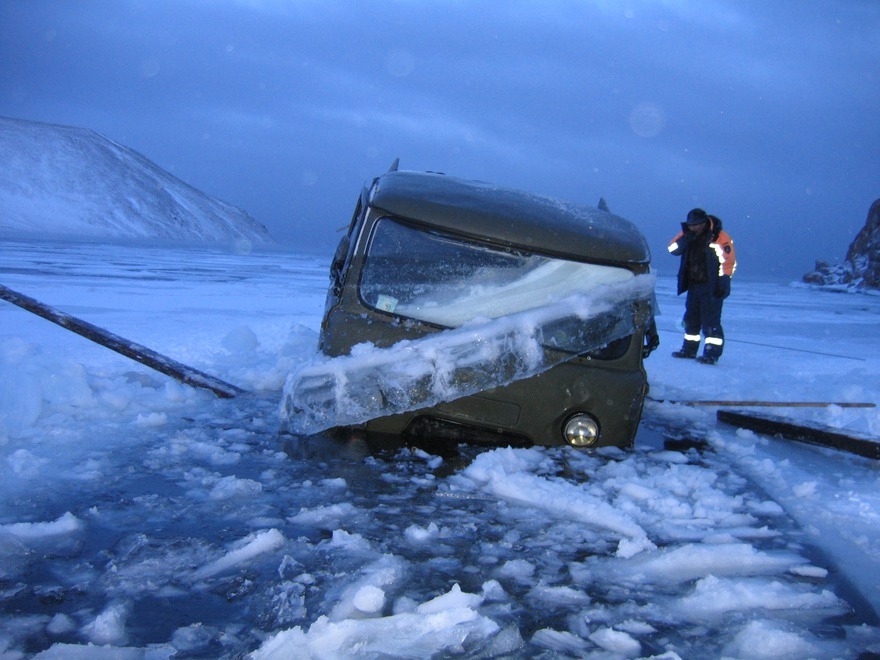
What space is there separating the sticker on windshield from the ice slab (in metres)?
0.33

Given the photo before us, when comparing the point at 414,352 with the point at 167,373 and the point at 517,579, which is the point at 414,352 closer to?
the point at 517,579

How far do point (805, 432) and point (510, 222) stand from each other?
9.28 ft

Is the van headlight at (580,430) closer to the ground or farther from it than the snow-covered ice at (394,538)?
farther from it

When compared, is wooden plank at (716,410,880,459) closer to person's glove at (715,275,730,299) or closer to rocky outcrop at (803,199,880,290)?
person's glove at (715,275,730,299)

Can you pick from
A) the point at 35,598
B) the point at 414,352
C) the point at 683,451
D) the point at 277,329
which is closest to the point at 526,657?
the point at 35,598

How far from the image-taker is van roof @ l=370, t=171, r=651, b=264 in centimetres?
433

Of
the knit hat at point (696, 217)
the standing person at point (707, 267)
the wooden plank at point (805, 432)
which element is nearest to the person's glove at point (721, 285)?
the standing person at point (707, 267)

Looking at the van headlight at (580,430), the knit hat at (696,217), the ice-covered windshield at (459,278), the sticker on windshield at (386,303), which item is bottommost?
the van headlight at (580,430)

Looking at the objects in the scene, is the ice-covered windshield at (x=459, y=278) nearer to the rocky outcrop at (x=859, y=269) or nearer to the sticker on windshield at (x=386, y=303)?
the sticker on windshield at (x=386, y=303)

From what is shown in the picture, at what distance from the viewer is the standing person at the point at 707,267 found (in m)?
9.09

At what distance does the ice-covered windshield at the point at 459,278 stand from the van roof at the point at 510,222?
0.07 m

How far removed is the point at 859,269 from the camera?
57656 mm

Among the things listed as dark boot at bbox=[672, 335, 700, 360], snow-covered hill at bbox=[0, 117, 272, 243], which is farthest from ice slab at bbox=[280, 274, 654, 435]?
snow-covered hill at bbox=[0, 117, 272, 243]

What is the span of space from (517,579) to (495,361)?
1497 millimetres
